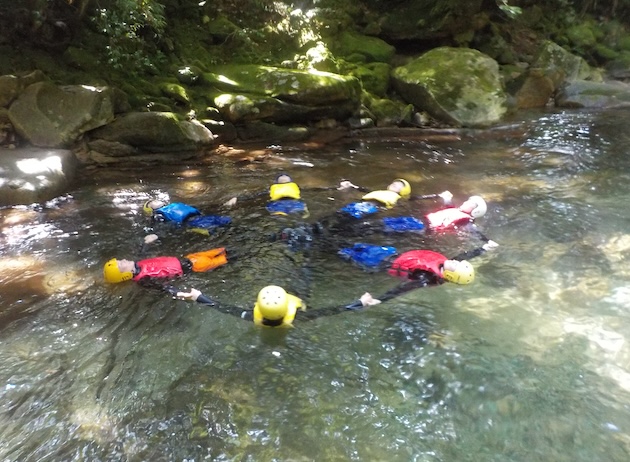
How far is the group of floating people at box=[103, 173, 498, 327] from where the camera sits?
4.13 meters

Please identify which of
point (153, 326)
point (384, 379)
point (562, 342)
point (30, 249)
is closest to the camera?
point (384, 379)

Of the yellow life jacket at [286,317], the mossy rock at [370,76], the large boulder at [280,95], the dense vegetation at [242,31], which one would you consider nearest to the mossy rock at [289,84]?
the large boulder at [280,95]

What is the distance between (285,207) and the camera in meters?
6.17

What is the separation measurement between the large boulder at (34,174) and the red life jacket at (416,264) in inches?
191

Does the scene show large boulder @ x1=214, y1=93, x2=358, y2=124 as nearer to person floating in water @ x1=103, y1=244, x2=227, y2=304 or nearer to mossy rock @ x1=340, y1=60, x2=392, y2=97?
mossy rock @ x1=340, y1=60, x2=392, y2=97

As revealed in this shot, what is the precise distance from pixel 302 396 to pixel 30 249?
369 centimetres

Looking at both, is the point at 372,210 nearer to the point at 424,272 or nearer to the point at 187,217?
the point at 424,272

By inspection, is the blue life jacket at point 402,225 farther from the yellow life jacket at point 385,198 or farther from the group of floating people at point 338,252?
the yellow life jacket at point 385,198

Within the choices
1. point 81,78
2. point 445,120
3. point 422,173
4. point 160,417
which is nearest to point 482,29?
point 445,120

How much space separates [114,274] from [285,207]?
2325 mm

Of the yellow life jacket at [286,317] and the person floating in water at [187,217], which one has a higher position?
the yellow life jacket at [286,317]

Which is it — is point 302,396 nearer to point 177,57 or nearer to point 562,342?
point 562,342

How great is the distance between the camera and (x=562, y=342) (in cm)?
372

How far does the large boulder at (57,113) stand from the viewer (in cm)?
753
